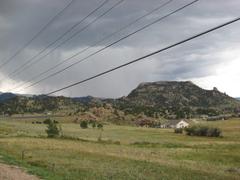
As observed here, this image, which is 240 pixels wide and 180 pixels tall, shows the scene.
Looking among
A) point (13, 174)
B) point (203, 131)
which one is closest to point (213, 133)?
point (203, 131)

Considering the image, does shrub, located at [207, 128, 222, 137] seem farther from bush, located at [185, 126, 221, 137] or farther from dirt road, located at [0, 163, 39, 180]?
dirt road, located at [0, 163, 39, 180]

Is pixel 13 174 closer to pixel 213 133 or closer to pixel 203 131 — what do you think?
pixel 213 133

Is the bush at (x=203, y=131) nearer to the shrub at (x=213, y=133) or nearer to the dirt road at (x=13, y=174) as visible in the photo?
the shrub at (x=213, y=133)

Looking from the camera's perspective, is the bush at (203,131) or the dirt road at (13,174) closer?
the dirt road at (13,174)

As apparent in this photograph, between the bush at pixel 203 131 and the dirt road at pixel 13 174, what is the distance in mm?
105543

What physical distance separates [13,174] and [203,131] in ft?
369

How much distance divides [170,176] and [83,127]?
138116mm

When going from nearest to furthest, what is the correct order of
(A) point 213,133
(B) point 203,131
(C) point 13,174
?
(C) point 13,174
(A) point 213,133
(B) point 203,131

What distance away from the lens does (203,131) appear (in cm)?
13912

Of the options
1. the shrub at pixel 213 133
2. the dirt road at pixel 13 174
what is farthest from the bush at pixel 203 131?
the dirt road at pixel 13 174

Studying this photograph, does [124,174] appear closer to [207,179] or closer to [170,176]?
[170,176]

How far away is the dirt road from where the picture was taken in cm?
2923

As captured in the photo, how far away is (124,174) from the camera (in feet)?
114

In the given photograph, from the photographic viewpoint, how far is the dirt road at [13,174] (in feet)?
95.9
